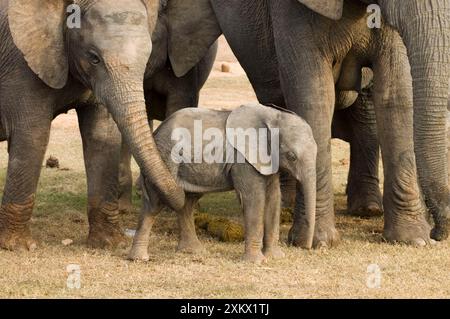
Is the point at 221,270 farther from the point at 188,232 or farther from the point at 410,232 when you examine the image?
the point at 410,232

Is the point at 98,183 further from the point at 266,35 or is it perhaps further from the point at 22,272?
the point at 266,35

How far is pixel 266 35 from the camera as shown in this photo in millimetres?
10078

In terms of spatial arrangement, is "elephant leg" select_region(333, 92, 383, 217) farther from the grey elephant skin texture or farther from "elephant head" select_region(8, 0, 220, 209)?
"elephant head" select_region(8, 0, 220, 209)

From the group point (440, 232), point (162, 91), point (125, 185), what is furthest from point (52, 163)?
point (440, 232)

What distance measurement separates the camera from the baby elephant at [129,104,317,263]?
824 centimetres

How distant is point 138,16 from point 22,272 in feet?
6.11

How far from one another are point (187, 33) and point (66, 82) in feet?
7.07

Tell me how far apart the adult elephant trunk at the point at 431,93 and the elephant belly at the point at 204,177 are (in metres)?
1.37

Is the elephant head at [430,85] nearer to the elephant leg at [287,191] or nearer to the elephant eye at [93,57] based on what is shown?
the elephant eye at [93,57]

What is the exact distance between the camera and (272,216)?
8477mm

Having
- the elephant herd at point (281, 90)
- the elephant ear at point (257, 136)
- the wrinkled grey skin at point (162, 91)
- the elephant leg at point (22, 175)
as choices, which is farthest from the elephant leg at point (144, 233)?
the wrinkled grey skin at point (162, 91)

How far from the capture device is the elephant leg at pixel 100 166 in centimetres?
917

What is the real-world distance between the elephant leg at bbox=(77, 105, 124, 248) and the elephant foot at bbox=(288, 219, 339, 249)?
4.23 feet

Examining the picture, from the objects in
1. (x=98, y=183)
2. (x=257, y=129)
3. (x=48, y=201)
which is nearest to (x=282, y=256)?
(x=257, y=129)
